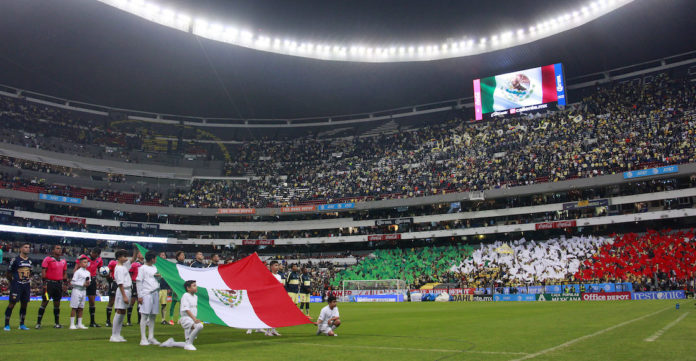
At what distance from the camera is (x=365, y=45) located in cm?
5566

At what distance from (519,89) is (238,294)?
50.1m

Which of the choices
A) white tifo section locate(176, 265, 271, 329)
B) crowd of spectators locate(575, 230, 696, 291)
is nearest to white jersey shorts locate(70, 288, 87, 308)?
white tifo section locate(176, 265, 271, 329)

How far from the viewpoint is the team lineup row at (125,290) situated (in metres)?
9.71

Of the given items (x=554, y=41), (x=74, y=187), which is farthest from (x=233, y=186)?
(x=554, y=41)

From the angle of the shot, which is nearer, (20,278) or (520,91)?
(20,278)

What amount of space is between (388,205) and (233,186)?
959 inches

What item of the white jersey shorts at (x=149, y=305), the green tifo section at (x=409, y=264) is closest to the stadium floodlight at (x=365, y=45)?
the green tifo section at (x=409, y=264)

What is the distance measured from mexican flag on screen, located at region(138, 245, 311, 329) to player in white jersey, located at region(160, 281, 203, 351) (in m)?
1.64

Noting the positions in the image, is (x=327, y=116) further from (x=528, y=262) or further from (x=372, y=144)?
(x=528, y=262)

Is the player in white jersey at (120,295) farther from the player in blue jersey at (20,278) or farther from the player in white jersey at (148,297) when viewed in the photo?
the player in blue jersey at (20,278)

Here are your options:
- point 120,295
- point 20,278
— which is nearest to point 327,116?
point 20,278

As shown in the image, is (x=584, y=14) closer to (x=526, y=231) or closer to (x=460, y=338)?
(x=526, y=231)

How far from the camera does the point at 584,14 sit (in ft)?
157

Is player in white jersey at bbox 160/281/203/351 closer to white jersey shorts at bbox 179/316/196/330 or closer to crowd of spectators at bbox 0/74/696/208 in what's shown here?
white jersey shorts at bbox 179/316/196/330
